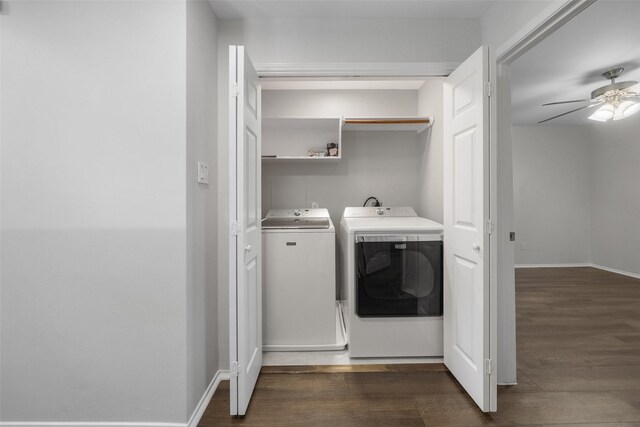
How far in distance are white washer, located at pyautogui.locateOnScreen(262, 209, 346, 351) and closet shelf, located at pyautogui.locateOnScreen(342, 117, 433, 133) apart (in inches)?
44.7

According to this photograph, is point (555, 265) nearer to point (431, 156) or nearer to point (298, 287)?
point (431, 156)

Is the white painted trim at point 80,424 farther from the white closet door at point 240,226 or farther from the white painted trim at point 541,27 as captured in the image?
the white painted trim at point 541,27

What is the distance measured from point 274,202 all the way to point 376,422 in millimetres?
2195

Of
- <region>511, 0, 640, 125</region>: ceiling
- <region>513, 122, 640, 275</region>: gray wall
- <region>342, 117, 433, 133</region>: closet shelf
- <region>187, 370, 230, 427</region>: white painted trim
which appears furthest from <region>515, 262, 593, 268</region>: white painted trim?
<region>187, 370, 230, 427</region>: white painted trim

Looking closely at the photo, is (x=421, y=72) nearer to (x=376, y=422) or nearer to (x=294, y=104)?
(x=294, y=104)

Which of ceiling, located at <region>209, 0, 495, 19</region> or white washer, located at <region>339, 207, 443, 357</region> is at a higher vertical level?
ceiling, located at <region>209, 0, 495, 19</region>

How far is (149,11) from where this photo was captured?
5.17 ft

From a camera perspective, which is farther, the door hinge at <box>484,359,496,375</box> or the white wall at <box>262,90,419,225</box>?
the white wall at <box>262,90,419,225</box>

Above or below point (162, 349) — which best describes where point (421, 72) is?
above

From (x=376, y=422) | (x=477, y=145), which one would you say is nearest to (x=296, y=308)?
(x=376, y=422)

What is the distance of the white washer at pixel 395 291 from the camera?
7.55ft

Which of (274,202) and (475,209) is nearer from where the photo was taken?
(475,209)

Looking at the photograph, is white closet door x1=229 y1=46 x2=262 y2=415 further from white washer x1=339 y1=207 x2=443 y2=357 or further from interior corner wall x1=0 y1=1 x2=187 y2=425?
white washer x1=339 y1=207 x2=443 y2=357

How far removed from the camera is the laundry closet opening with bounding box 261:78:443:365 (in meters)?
2.31
